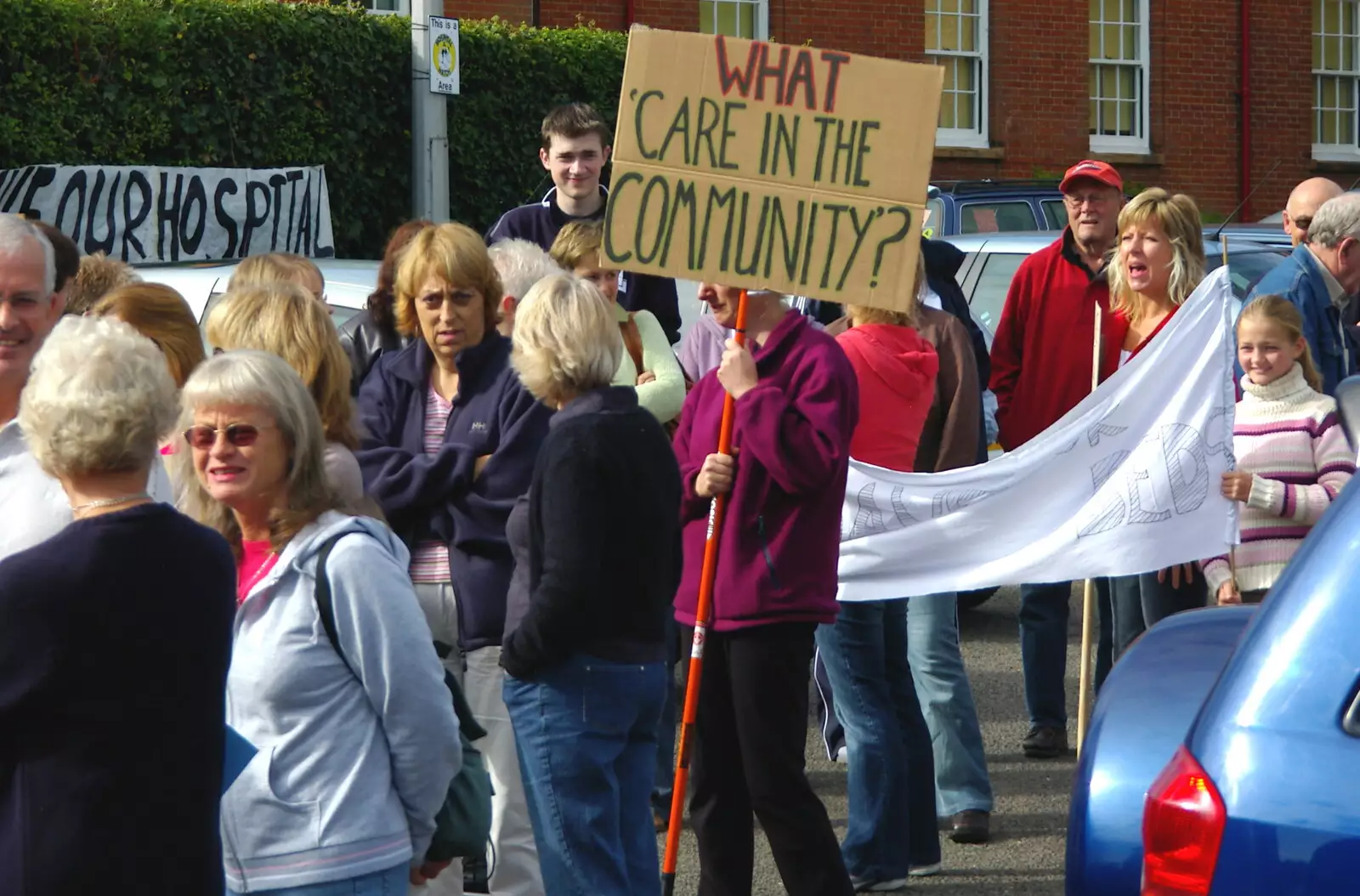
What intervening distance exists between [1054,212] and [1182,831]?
10808 mm

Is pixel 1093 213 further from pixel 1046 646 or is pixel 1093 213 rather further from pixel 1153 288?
pixel 1046 646

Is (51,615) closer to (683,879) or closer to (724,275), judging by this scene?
(724,275)

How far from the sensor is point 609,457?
4.50 metres

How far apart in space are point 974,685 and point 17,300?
208 inches

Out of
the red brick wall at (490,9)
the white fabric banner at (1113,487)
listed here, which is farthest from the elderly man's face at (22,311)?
the red brick wall at (490,9)

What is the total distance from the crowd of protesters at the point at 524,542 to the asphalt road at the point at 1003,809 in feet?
0.39

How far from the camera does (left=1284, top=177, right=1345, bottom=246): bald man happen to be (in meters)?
8.05

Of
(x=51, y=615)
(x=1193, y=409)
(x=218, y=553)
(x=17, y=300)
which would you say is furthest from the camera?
(x=1193, y=409)

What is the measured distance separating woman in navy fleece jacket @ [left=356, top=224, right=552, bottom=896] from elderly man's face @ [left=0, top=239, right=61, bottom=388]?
96 cm

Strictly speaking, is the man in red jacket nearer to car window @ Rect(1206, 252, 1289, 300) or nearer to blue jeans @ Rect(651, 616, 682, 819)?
blue jeans @ Rect(651, 616, 682, 819)

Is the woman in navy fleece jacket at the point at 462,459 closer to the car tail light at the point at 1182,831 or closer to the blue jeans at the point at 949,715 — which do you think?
the blue jeans at the point at 949,715

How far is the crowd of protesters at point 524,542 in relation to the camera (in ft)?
10.1

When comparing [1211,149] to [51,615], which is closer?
[51,615]

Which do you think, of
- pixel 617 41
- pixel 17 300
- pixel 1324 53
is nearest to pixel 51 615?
pixel 17 300
